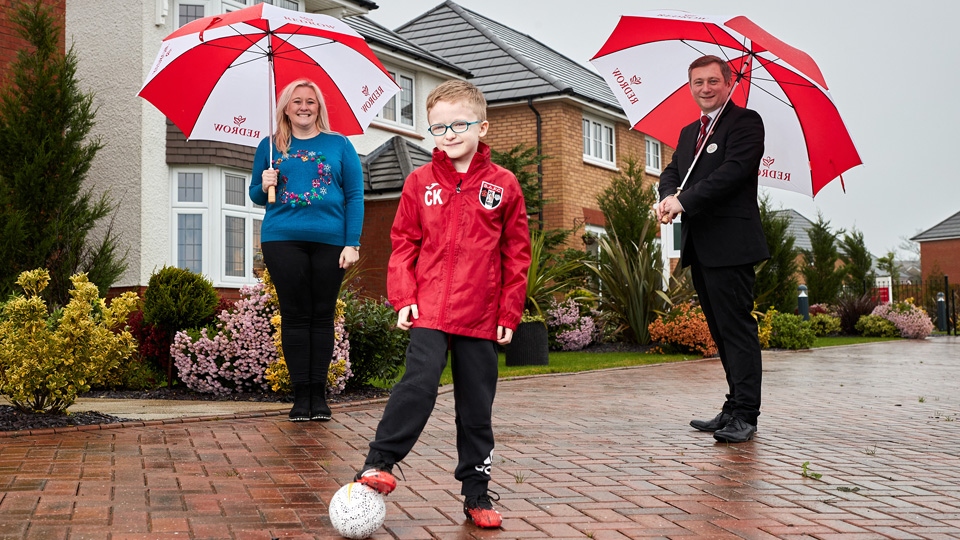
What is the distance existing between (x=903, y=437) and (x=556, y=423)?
211cm

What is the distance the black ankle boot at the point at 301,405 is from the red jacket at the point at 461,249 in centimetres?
274

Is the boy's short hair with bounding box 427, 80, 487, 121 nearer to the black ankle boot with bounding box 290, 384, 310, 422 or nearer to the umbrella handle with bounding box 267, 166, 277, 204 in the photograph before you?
the umbrella handle with bounding box 267, 166, 277, 204

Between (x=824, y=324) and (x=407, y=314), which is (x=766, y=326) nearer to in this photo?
(x=824, y=324)

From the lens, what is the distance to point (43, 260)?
409 inches

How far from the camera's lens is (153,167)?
14.9 meters

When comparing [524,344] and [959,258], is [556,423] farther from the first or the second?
[959,258]

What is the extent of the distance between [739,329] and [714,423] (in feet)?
2.37

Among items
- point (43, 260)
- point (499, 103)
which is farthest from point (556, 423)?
point (499, 103)

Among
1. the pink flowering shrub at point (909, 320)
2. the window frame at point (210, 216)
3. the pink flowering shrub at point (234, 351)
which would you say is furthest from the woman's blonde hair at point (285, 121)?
the pink flowering shrub at point (909, 320)

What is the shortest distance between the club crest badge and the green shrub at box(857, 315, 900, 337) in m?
21.5

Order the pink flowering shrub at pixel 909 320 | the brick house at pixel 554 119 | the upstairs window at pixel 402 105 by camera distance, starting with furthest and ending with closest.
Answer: the brick house at pixel 554 119, the pink flowering shrub at pixel 909 320, the upstairs window at pixel 402 105

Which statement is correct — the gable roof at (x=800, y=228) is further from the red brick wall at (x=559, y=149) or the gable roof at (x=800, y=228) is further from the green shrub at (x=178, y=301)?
the green shrub at (x=178, y=301)

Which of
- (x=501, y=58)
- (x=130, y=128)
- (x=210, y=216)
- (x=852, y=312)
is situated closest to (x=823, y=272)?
(x=852, y=312)

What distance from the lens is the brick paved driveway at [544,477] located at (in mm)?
3471
